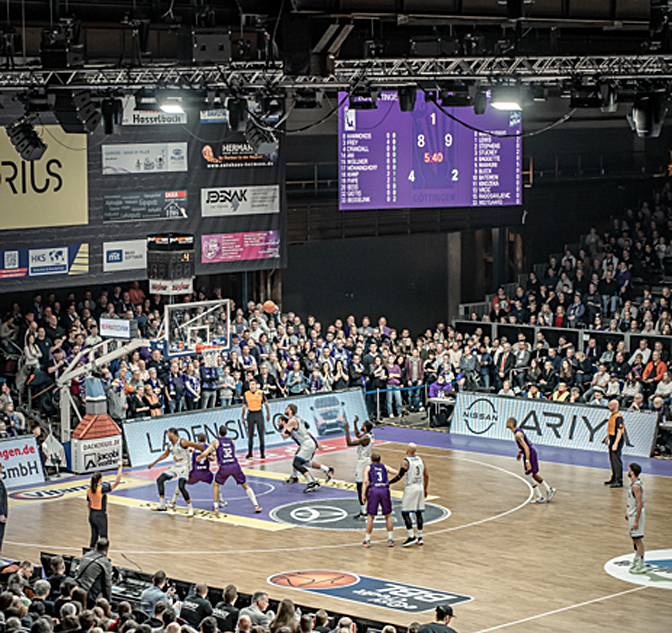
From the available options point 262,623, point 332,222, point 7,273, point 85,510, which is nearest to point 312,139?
point 332,222

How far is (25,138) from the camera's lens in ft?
85.5

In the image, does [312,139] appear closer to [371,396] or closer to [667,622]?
[371,396]

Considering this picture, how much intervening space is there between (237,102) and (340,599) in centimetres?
1023

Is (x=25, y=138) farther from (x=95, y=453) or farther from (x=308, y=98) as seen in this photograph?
(x=95, y=453)

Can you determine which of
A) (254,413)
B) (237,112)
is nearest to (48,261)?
(254,413)

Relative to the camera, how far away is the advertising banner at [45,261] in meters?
29.3

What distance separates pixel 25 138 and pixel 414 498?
37.4 ft

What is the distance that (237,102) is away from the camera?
78.7 feet

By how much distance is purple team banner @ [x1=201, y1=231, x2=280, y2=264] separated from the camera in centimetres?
3284

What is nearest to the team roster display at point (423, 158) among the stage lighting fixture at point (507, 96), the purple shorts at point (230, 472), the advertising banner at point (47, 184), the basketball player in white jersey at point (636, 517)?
the advertising banner at point (47, 184)

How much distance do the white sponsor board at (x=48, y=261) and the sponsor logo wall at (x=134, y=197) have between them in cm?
3

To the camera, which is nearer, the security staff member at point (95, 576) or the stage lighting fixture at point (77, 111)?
the security staff member at point (95, 576)

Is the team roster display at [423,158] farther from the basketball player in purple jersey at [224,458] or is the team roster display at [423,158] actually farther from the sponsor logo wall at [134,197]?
the basketball player in purple jersey at [224,458]

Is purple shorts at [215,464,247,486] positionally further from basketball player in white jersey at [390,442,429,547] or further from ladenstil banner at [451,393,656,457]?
ladenstil banner at [451,393,656,457]
